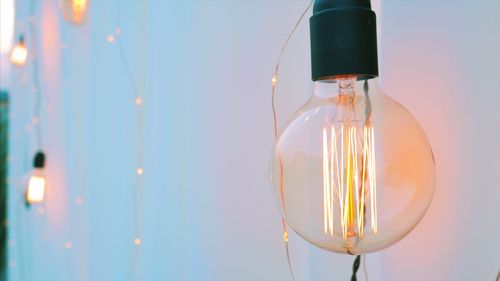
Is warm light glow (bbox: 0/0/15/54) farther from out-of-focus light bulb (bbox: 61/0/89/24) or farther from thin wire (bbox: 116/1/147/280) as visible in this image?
thin wire (bbox: 116/1/147/280)

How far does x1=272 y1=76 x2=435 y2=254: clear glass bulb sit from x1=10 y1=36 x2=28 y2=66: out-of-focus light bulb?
23.2 inches

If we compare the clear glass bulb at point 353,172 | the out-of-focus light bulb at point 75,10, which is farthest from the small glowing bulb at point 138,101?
the clear glass bulb at point 353,172

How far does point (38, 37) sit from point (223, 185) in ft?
1.55

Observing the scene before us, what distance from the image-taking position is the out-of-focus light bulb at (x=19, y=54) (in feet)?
2.49

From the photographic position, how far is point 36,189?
771 mm

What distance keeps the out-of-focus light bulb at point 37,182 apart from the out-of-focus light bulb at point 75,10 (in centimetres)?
28

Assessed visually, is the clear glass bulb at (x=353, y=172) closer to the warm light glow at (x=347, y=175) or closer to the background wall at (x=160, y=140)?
the warm light glow at (x=347, y=175)

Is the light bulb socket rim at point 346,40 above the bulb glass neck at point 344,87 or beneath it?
above

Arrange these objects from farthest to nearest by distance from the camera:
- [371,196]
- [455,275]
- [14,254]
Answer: [14,254] → [455,275] → [371,196]

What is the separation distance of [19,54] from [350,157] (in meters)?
0.68

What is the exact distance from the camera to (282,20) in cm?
77

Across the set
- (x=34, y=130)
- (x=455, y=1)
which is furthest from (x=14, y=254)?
(x=455, y=1)

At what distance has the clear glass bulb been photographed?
16.5 inches

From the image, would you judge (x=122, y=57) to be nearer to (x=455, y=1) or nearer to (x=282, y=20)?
(x=282, y=20)
